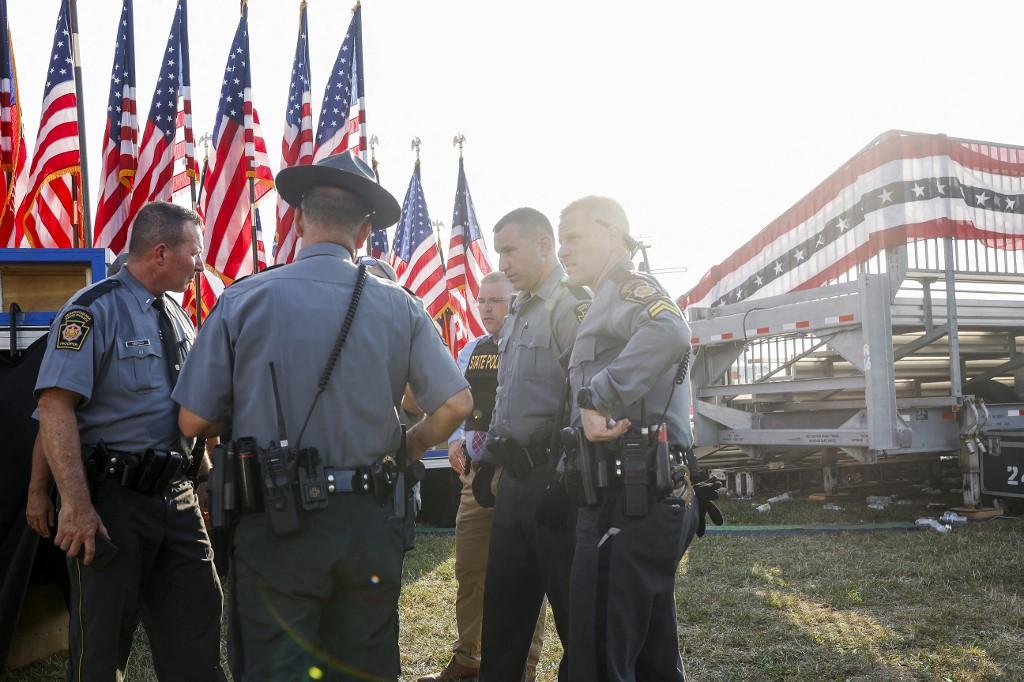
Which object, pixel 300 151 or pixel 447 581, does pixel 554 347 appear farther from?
pixel 300 151

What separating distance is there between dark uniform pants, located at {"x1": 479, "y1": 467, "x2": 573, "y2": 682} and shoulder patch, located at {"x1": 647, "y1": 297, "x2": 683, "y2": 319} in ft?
2.86

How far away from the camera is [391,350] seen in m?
2.49

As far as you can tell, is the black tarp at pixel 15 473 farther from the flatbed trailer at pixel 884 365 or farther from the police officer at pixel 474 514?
the flatbed trailer at pixel 884 365

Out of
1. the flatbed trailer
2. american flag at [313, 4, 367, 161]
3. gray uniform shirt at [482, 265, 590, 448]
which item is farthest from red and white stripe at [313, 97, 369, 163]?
gray uniform shirt at [482, 265, 590, 448]

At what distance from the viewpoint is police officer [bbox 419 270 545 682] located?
13.3ft

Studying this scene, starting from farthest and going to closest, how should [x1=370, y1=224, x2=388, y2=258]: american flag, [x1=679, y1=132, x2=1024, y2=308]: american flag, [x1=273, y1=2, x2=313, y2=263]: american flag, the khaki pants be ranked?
1. [x1=370, y1=224, x2=388, y2=258]: american flag
2. [x1=273, y1=2, x2=313, y2=263]: american flag
3. [x1=679, y1=132, x2=1024, y2=308]: american flag
4. the khaki pants

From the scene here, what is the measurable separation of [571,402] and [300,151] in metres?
7.91

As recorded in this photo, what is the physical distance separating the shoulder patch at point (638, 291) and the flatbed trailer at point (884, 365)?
5.37 m

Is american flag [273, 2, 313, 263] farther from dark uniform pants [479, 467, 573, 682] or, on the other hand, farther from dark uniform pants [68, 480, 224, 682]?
dark uniform pants [479, 467, 573, 682]

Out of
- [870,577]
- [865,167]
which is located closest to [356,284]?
[870,577]

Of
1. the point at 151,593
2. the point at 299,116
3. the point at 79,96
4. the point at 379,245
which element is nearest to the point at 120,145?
the point at 79,96

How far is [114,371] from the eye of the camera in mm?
2998

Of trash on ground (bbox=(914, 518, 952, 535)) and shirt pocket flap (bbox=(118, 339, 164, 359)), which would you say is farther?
trash on ground (bbox=(914, 518, 952, 535))

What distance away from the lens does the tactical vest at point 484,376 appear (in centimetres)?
453
